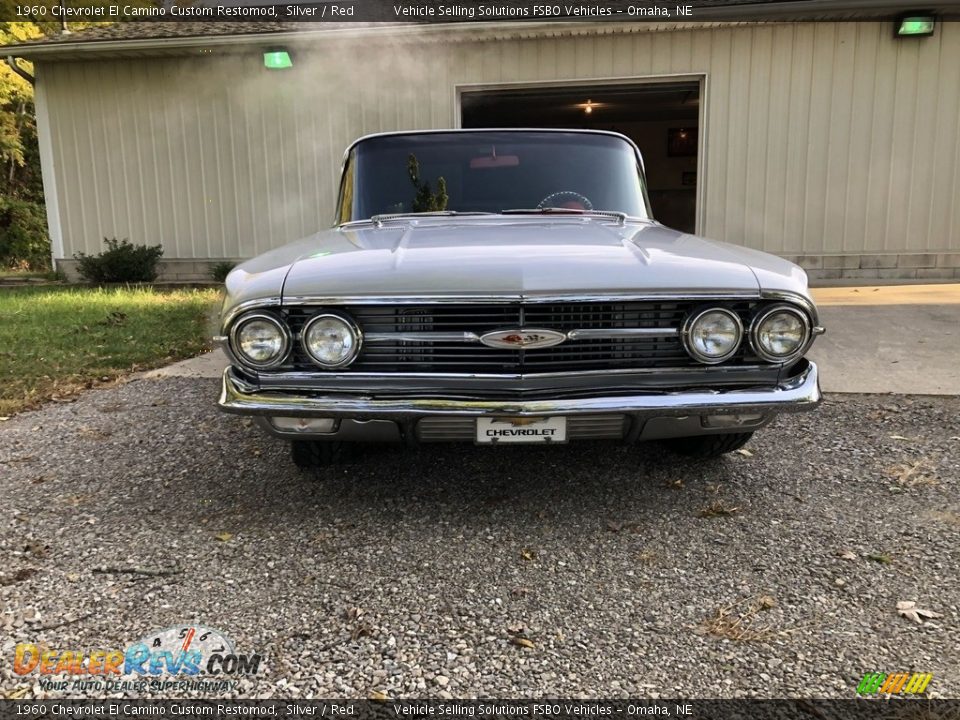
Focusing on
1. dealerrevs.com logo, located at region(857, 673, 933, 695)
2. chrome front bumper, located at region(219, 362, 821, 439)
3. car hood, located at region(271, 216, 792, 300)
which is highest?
car hood, located at region(271, 216, 792, 300)

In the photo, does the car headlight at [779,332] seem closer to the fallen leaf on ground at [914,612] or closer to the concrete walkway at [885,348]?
the fallen leaf on ground at [914,612]

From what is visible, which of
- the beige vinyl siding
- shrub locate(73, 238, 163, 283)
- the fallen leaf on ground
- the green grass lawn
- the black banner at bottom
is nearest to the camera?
the black banner at bottom

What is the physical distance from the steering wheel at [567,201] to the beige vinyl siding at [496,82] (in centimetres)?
595

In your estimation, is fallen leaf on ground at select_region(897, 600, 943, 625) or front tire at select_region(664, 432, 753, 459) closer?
fallen leaf on ground at select_region(897, 600, 943, 625)

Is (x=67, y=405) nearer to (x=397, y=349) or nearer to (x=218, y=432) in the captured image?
(x=218, y=432)

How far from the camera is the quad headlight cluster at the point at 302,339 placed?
2307 mm

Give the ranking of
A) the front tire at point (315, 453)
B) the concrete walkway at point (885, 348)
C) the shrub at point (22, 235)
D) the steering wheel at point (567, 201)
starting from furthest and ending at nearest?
the shrub at point (22, 235), the concrete walkway at point (885, 348), the steering wheel at point (567, 201), the front tire at point (315, 453)

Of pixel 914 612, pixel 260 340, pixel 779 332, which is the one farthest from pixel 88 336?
pixel 914 612

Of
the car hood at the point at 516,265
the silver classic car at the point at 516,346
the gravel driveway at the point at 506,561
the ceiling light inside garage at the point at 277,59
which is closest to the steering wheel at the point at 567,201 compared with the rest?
the car hood at the point at 516,265

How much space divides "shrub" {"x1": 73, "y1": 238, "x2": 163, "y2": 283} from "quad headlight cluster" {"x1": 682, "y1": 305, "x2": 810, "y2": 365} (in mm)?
9185

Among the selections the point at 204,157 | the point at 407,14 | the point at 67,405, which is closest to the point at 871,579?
the point at 67,405

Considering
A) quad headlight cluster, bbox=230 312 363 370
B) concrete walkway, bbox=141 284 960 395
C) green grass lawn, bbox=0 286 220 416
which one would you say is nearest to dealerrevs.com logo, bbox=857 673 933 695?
quad headlight cluster, bbox=230 312 363 370

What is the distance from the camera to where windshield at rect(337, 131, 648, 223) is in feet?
11.6

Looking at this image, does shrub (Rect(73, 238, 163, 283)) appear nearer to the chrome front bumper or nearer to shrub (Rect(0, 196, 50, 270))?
the chrome front bumper
